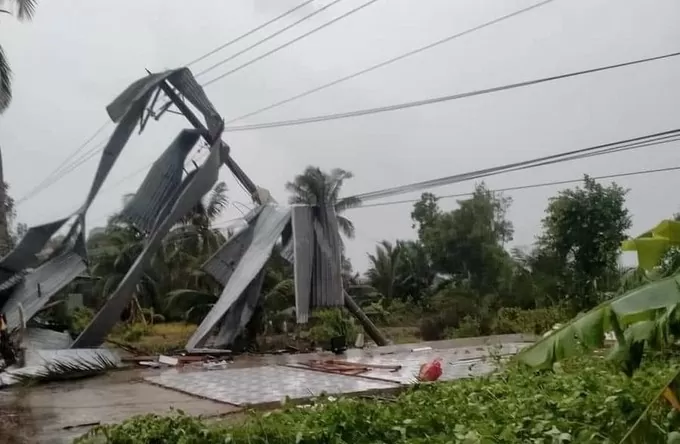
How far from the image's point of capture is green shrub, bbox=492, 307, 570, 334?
15727 mm

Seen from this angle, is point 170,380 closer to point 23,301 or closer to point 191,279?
point 23,301

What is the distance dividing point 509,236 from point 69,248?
1419 cm

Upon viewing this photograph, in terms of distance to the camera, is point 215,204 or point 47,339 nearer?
point 47,339

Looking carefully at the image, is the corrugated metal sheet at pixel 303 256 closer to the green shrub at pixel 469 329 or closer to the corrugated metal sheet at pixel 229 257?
the corrugated metal sheet at pixel 229 257

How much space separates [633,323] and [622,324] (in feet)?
0.22

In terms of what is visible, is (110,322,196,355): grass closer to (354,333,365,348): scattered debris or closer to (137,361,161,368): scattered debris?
(137,361,161,368): scattered debris

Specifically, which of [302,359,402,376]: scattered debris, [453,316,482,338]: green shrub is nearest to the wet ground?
[302,359,402,376]: scattered debris

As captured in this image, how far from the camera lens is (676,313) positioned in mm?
2693

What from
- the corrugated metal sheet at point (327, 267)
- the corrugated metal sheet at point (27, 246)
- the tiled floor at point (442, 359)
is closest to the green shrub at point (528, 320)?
the tiled floor at point (442, 359)

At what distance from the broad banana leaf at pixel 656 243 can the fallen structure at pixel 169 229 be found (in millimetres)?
11353

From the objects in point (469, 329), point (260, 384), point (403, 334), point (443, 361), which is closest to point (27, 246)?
point (260, 384)

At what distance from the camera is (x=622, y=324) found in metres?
3.07

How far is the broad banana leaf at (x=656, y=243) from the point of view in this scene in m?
3.11

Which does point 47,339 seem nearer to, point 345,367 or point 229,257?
point 229,257
